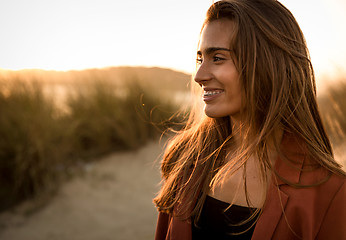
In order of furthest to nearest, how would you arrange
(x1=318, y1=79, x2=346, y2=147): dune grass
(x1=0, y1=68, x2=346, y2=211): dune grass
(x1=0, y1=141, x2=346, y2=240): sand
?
(x1=0, y1=68, x2=346, y2=211): dune grass, (x1=0, y1=141, x2=346, y2=240): sand, (x1=318, y1=79, x2=346, y2=147): dune grass

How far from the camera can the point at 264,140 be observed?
1.48m

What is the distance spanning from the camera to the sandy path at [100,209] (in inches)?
146

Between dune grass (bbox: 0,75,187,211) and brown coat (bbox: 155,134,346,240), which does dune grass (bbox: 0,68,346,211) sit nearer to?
dune grass (bbox: 0,75,187,211)

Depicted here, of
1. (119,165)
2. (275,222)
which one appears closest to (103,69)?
(119,165)

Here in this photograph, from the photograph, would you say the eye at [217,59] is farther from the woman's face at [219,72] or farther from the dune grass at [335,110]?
the dune grass at [335,110]

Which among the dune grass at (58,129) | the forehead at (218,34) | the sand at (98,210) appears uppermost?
the forehead at (218,34)

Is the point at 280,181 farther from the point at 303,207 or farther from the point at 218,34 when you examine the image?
the point at 218,34

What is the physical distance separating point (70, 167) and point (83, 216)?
1.03 meters

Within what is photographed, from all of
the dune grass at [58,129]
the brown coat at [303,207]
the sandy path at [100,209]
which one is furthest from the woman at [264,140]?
the sandy path at [100,209]

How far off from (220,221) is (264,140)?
0.40m

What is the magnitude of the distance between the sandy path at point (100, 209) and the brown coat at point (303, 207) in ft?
7.79

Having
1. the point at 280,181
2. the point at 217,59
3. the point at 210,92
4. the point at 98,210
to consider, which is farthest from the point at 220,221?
the point at 98,210

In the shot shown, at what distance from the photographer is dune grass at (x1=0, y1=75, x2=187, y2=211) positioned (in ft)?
14.0

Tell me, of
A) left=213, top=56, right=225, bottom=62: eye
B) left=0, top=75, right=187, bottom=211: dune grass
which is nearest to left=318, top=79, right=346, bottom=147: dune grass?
left=0, top=75, right=187, bottom=211: dune grass
